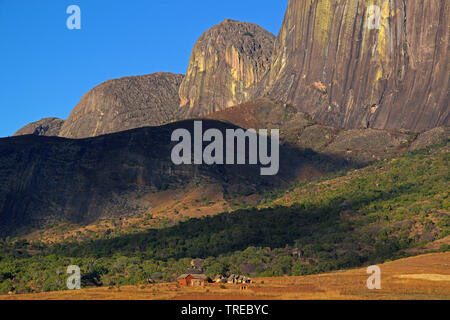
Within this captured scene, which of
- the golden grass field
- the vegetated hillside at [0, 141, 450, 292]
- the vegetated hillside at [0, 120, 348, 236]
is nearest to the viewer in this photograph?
the golden grass field

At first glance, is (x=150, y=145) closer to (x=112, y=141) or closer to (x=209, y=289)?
(x=112, y=141)

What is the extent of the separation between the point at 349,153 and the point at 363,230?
230ft

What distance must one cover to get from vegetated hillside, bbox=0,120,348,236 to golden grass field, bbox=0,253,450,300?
80035 mm

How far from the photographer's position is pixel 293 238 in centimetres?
12431

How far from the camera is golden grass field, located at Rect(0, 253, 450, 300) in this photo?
68688 millimetres

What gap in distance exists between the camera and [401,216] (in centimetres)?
11975
